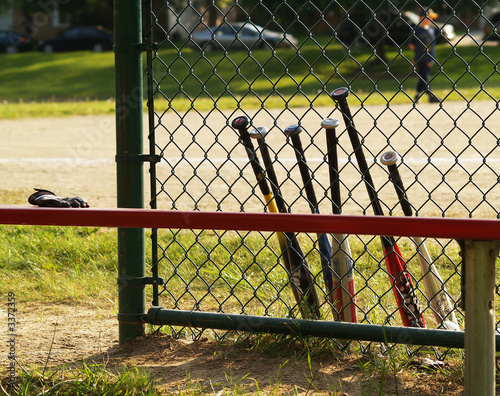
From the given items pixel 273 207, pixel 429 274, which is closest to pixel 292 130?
pixel 273 207

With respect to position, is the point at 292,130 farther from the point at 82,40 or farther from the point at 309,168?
the point at 82,40

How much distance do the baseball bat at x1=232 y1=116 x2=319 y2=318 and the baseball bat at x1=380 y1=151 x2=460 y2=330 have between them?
51cm

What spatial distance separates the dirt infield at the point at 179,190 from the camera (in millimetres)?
2666

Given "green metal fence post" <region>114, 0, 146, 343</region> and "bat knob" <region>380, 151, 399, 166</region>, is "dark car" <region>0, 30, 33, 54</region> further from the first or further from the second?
"bat knob" <region>380, 151, 399, 166</region>

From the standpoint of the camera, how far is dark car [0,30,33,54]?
1353 inches

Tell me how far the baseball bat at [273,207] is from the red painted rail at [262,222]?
786 mm

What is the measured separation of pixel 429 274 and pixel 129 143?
4.62 feet

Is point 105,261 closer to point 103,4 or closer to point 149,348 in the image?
point 149,348

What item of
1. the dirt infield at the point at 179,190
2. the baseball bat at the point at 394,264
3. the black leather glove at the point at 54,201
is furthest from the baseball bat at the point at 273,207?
the black leather glove at the point at 54,201

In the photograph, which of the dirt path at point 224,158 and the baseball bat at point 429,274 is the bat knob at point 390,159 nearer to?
the baseball bat at point 429,274

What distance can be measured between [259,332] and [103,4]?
3861 cm

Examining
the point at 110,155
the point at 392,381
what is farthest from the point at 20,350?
the point at 110,155

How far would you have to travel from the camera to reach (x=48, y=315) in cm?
351

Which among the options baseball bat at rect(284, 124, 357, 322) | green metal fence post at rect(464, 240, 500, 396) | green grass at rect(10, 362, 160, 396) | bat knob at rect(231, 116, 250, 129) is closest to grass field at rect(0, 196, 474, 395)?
green grass at rect(10, 362, 160, 396)
